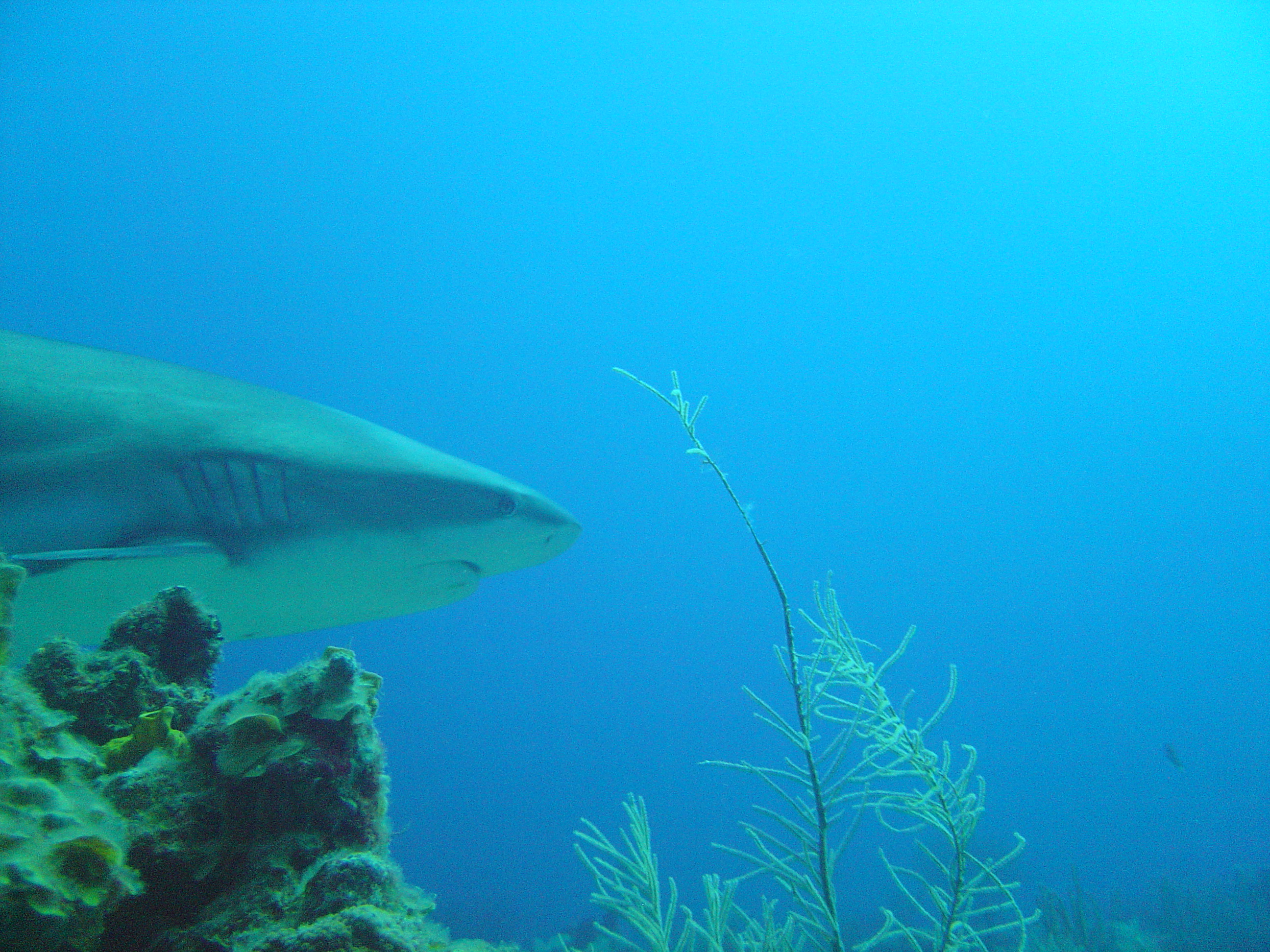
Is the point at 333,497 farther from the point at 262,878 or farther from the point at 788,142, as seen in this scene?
the point at 788,142

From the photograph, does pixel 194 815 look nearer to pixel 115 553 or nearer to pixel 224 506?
pixel 115 553

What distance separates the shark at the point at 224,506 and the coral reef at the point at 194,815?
599mm

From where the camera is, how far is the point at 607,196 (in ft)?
208

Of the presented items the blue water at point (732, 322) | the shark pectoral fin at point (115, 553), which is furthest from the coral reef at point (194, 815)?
the blue water at point (732, 322)

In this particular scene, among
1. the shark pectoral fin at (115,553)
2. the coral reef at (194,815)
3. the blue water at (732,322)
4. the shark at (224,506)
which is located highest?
the blue water at (732,322)

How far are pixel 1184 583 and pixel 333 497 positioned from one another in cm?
8325

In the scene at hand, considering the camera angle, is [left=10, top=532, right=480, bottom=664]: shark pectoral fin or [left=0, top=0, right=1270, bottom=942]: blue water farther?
[left=0, top=0, right=1270, bottom=942]: blue water

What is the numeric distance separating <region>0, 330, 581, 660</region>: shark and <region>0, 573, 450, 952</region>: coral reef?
1.97 feet

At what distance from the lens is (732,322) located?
6756 cm

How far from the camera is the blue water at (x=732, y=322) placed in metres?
50.1

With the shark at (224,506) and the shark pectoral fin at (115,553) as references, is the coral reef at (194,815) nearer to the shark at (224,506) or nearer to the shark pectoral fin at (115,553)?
the shark pectoral fin at (115,553)

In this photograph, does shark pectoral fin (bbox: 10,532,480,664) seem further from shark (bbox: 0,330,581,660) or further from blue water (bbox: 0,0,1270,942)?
blue water (bbox: 0,0,1270,942)

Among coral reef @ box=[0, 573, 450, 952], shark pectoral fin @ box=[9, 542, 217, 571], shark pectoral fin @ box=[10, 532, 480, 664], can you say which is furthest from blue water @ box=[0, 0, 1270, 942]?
coral reef @ box=[0, 573, 450, 952]

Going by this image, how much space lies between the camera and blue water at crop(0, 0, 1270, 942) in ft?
164
